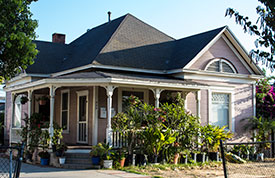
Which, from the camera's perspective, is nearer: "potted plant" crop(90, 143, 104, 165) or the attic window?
"potted plant" crop(90, 143, 104, 165)

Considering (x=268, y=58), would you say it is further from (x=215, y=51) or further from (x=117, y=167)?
(x=215, y=51)

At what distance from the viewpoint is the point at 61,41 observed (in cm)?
2353

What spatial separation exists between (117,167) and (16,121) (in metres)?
11.2

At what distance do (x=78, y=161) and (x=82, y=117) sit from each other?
371 cm

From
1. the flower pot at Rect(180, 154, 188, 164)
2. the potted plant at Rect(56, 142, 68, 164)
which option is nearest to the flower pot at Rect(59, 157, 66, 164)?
the potted plant at Rect(56, 142, 68, 164)

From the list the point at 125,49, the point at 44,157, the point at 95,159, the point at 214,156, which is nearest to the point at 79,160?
the point at 95,159

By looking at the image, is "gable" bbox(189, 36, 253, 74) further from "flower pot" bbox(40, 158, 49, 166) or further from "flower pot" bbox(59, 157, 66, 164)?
"flower pot" bbox(40, 158, 49, 166)

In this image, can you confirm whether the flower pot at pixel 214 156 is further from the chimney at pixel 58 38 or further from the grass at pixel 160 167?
the chimney at pixel 58 38

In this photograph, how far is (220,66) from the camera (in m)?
17.8

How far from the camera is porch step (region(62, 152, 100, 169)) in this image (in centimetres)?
1259

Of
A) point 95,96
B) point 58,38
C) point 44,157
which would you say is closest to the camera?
point 44,157

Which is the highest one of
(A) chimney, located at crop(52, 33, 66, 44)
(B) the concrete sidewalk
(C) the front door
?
(A) chimney, located at crop(52, 33, 66, 44)

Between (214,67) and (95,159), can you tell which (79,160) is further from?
(214,67)

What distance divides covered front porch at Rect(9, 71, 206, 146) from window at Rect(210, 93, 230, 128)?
3.83 ft
